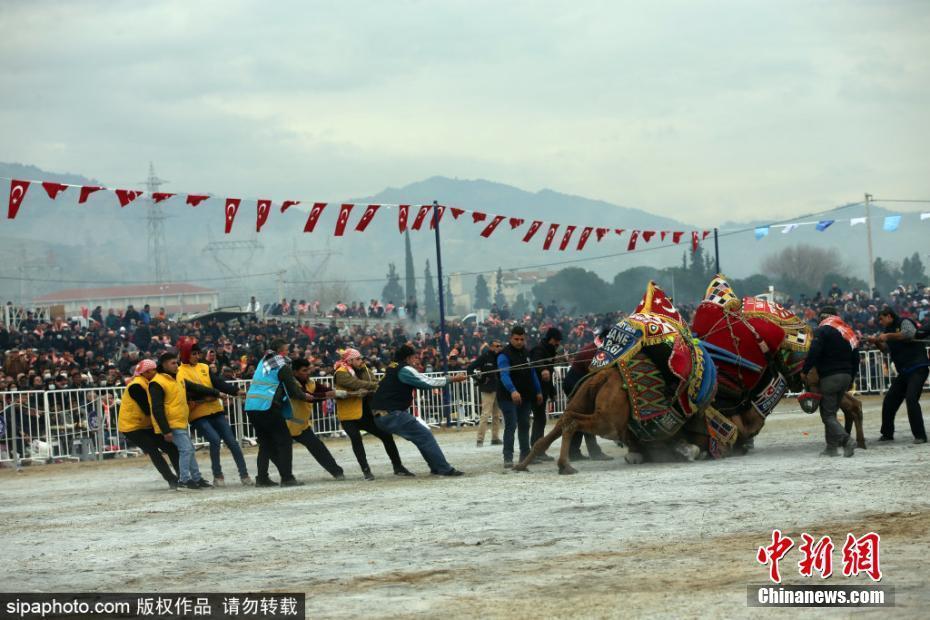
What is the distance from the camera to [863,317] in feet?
131

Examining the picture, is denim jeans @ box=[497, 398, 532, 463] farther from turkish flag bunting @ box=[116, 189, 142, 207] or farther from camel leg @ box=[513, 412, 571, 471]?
turkish flag bunting @ box=[116, 189, 142, 207]

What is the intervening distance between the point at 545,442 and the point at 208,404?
4469mm

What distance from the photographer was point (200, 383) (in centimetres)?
1628

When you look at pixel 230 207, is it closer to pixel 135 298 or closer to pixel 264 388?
pixel 264 388

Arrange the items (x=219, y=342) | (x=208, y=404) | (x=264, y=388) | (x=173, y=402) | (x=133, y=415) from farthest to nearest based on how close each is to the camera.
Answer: (x=219, y=342)
(x=208, y=404)
(x=133, y=415)
(x=173, y=402)
(x=264, y=388)

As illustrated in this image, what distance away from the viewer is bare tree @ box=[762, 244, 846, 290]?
151 meters

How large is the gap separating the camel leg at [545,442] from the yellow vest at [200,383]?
402 cm

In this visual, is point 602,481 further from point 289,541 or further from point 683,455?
point 289,541

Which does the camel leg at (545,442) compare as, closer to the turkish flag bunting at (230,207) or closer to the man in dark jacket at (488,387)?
the man in dark jacket at (488,387)

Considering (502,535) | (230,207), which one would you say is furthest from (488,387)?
(502,535)

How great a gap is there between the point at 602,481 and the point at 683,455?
6.91ft

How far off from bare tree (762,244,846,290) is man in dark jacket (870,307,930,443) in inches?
5230

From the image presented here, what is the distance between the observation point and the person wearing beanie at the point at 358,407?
51.1 ft

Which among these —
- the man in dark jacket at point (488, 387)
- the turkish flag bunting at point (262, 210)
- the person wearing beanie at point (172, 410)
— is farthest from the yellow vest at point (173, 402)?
the turkish flag bunting at point (262, 210)
